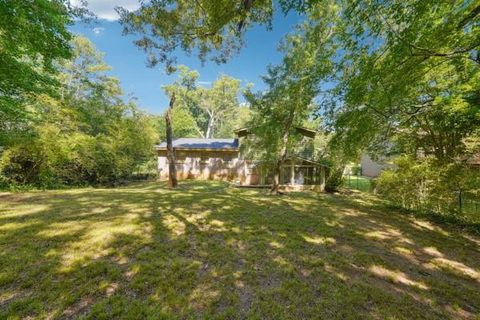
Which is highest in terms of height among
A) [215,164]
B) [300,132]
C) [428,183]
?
[300,132]

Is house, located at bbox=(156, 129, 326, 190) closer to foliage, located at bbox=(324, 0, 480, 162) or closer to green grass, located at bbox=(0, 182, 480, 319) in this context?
foliage, located at bbox=(324, 0, 480, 162)

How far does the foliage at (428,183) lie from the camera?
6715 mm

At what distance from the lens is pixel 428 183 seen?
25.0 ft

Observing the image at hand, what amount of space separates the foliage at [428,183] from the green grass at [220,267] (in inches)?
58.1

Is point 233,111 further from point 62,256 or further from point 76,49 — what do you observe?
point 62,256

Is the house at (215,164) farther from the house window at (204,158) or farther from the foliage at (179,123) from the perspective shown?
the foliage at (179,123)

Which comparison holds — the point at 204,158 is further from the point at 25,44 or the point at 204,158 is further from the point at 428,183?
the point at 428,183

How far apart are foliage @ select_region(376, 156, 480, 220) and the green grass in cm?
147

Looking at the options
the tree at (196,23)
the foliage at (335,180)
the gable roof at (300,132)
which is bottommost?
the foliage at (335,180)

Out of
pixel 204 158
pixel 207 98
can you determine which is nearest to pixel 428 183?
pixel 204 158

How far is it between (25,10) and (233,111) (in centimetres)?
3256

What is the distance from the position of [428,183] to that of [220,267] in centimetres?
777

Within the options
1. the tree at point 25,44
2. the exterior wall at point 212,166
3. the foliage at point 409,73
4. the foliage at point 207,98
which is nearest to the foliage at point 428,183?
the foliage at point 409,73

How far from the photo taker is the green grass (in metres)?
2.69
